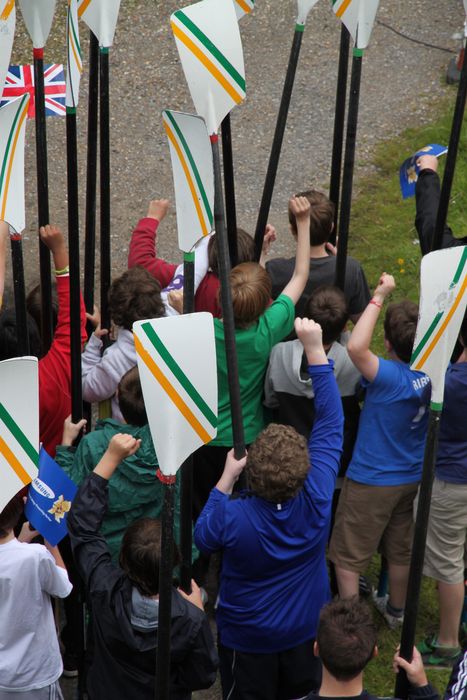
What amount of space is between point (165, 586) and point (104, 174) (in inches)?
70.3

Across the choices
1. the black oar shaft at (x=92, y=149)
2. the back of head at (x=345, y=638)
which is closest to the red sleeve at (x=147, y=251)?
the black oar shaft at (x=92, y=149)

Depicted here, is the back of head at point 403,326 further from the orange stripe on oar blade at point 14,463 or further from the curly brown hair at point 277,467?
the orange stripe on oar blade at point 14,463

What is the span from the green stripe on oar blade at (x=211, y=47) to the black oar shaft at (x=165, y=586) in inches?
46.4

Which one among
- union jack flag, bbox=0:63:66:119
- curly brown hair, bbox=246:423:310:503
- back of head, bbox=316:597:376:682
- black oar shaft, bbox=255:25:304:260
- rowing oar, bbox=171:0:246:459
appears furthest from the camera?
union jack flag, bbox=0:63:66:119

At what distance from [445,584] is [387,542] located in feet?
0.82

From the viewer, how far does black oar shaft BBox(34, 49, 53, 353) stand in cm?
333

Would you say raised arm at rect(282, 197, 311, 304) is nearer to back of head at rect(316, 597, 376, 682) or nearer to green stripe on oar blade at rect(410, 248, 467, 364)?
green stripe on oar blade at rect(410, 248, 467, 364)

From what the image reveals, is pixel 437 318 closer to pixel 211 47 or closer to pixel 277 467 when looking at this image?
pixel 277 467

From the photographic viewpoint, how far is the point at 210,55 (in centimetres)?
290

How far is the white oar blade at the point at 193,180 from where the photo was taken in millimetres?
2805

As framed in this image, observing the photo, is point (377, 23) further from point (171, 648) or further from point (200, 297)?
point (171, 648)

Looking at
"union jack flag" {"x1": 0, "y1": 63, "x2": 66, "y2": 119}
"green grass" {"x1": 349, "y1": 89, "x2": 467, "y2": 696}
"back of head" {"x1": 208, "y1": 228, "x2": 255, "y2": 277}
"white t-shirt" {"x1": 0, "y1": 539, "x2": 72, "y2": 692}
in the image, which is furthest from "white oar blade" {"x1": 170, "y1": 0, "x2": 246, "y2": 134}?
"green grass" {"x1": 349, "y1": 89, "x2": 467, "y2": 696}

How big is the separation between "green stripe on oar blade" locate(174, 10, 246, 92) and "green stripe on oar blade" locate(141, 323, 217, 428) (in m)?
0.91

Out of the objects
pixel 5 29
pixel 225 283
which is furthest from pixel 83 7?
pixel 225 283
